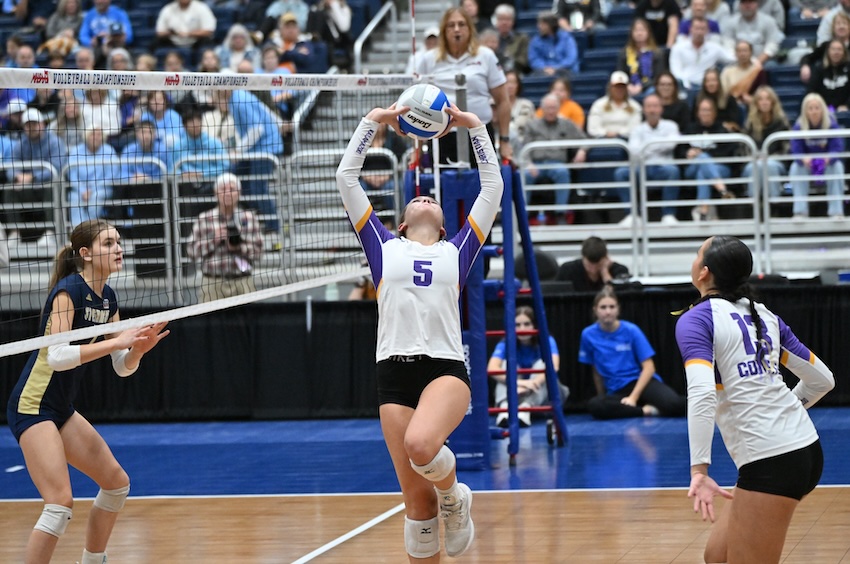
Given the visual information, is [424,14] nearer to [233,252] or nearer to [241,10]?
[241,10]

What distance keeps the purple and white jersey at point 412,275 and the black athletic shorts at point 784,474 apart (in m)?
1.56

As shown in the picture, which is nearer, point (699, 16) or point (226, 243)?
point (226, 243)

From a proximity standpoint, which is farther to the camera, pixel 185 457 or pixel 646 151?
pixel 646 151

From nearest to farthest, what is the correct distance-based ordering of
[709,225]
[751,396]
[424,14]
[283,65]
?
1. [751,396]
2. [709,225]
3. [283,65]
4. [424,14]

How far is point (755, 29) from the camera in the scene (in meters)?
14.7

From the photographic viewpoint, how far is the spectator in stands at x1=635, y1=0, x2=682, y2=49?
48.8 feet

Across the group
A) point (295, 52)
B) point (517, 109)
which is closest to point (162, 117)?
point (295, 52)

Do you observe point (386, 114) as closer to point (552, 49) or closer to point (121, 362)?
point (121, 362)

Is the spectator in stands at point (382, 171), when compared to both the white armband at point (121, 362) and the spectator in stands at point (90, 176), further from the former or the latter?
the white armband at point (121, 362)

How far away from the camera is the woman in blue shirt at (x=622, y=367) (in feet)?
36.3

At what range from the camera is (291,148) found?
13.4 metres

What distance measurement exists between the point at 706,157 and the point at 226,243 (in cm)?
484

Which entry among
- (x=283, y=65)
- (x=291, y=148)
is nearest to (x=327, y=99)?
(x=283, y=65)

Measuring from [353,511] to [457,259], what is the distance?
115 inches
